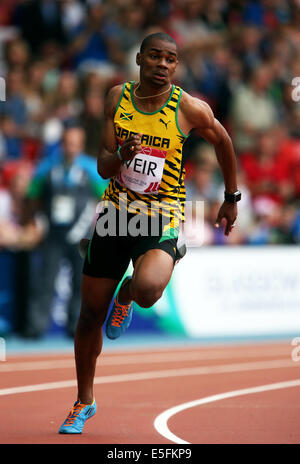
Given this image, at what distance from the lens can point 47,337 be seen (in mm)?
12508

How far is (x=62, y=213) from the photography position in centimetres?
1233

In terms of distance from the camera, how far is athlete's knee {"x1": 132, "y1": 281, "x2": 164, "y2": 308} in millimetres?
5918

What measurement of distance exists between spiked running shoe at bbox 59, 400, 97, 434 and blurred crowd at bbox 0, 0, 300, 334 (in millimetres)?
5993

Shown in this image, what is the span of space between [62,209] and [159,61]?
6500mm

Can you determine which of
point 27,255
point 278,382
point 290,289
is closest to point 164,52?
point 278,382

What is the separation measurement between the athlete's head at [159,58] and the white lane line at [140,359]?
4.83m

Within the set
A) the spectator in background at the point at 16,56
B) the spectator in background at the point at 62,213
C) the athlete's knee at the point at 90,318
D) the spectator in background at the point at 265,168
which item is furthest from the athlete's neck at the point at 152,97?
the spectator in background at the point at 265,168

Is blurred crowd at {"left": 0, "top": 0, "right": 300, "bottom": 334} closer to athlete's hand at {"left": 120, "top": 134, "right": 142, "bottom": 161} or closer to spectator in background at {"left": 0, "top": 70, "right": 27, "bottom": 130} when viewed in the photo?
spectator in background at {"left": 0, "top": 70, "right": 27, "bottom": 130}

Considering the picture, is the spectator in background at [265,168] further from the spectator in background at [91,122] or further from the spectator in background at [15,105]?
the spectator in background at [15,105]

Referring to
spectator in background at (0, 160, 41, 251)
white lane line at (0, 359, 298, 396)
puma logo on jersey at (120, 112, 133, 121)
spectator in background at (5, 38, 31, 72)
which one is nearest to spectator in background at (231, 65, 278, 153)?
spectator in background at (5, 38, 31, 72)

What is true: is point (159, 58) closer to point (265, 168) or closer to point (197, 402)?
point (197, 402)

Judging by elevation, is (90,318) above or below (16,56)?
below

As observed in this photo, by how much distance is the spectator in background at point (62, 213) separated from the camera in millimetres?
12211

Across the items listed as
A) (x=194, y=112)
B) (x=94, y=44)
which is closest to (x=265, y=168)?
(x=94, y=44)
